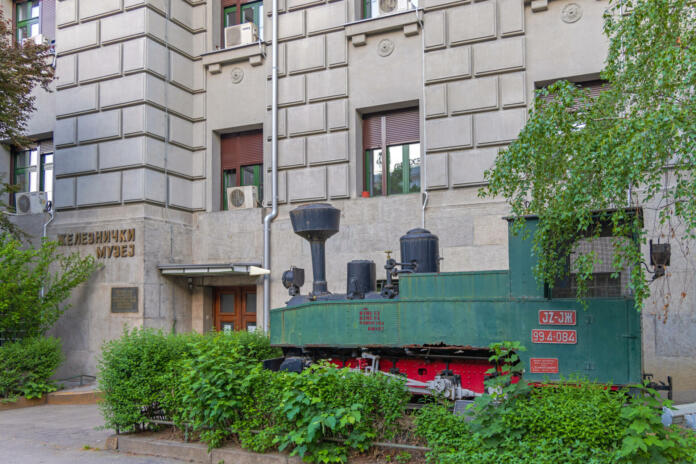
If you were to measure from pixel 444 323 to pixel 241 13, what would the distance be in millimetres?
11725

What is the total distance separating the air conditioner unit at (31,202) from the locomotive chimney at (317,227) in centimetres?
971

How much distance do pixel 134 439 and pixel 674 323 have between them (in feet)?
31.5

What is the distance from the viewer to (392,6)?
1453 centimetres

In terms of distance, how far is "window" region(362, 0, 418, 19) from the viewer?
1434 cm

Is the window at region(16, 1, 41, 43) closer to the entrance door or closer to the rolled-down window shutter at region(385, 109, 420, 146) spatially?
the entrance door

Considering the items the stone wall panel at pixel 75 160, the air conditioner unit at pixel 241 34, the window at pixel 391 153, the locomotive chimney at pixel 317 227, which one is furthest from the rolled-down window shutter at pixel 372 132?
the stone wall panel at pixel 75 160

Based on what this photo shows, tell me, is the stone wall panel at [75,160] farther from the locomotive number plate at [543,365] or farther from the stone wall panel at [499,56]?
the locomotive number plate at [543,365]

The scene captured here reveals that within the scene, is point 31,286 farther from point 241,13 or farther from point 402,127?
point 402,127

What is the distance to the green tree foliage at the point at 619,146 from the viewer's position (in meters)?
5.45

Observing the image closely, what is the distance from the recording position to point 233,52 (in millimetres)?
15703

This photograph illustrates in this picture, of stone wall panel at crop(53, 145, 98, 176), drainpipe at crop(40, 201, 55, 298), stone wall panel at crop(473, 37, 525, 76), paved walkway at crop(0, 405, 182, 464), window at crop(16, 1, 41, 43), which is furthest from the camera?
window at crop(16, 1, 41, 43)

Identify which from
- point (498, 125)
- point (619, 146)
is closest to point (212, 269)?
point (498, 125)

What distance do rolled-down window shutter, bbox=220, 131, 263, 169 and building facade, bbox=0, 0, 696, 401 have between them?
41 millimetres

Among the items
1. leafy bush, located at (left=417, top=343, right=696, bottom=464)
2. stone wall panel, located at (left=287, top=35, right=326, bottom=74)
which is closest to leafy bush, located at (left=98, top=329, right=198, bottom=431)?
leafy bush, located at (left=417, top=343, right=696, bottom=464)
